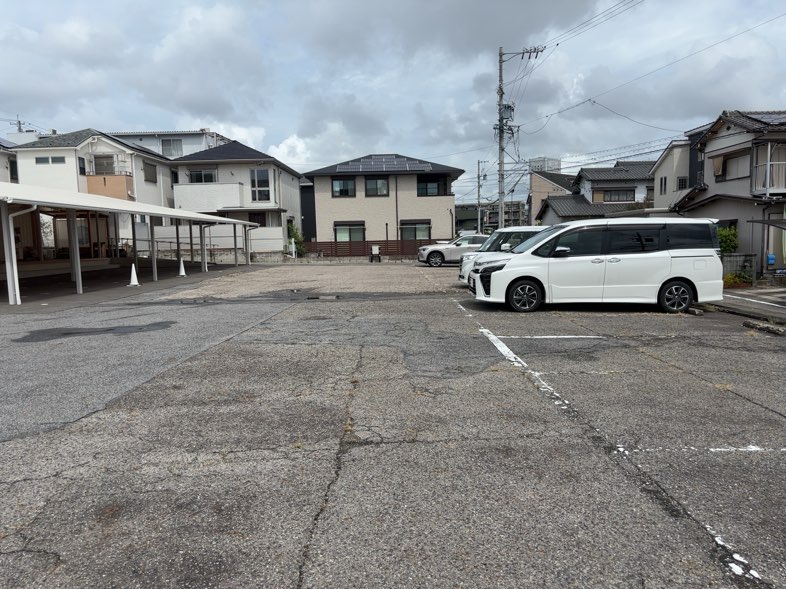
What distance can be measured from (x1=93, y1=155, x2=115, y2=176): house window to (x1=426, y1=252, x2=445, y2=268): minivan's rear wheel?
65.1 ft

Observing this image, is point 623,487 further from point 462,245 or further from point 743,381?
point 462,245

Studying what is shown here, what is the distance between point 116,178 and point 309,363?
29.8 m

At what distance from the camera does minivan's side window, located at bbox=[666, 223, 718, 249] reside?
10664mm

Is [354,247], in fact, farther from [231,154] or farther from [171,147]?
[171,147]

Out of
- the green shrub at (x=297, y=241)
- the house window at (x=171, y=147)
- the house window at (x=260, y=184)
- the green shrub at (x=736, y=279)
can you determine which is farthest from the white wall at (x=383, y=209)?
the green shrub at (x=736, y=279)

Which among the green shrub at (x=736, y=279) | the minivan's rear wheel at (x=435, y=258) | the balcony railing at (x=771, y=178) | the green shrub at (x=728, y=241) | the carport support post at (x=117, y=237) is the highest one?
the balcony railing at (x=771, y=178)

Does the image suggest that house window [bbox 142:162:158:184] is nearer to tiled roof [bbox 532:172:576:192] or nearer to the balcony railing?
the balcony railing

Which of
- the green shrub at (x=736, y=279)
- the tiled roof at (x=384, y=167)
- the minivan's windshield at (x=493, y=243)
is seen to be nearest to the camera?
the minivan's windshield at (x=493, y=243)

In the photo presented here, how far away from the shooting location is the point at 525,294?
420 inches

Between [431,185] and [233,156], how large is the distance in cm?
1376

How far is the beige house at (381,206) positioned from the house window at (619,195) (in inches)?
525

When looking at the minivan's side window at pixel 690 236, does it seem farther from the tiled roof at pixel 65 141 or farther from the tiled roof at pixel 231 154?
the tiled roof at pixel 65 141

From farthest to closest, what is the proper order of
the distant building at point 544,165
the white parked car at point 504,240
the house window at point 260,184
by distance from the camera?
the distant building at point 544,165 < the house window at point 260,184 < the white parked car at point 504,240

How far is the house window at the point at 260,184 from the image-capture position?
36.8 metres
